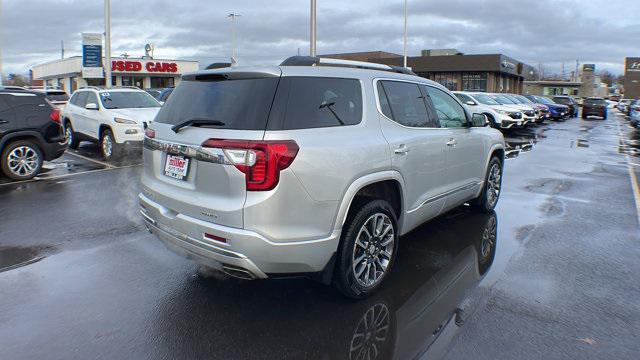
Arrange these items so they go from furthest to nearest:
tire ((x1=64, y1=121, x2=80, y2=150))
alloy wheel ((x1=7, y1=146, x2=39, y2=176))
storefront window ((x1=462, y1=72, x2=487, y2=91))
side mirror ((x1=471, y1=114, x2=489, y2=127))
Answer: storefront window ((x1=462, y1=72, x2=487, y2=91))
tire ((x1=64, y1=121, x2=80, y2=150))
alloy wheel ((x1=7, y1=146, x2=39, y2=176))
side mirror ((x1=471, y1=114, x2=489, y2=127))

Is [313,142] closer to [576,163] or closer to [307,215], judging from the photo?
[307,215]

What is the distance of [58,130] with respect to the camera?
9711mm

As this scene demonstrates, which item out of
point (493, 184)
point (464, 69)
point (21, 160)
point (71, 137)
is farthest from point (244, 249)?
point (464, 69)

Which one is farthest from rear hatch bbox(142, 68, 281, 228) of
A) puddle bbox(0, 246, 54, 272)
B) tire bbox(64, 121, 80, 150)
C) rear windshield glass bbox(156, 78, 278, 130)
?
tire bbox(64, 121, 80, 150)

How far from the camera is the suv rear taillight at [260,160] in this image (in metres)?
3.29

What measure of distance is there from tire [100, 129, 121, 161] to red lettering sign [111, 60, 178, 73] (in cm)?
3664

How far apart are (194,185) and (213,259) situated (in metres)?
0.57

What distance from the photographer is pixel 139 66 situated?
153ft

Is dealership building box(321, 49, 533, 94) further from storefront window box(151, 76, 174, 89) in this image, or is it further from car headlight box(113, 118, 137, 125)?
car headlight box(113, 118, 137, 125)

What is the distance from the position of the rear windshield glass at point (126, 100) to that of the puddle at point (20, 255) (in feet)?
24.8

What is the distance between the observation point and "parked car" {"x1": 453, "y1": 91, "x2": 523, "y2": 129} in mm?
20308

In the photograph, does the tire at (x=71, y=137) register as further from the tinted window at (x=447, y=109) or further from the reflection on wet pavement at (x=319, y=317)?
the tinted window at (x=447, y=109)

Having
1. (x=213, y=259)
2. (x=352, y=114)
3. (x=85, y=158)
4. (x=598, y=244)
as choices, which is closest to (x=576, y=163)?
(x=598, y=244)

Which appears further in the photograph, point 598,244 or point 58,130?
point 58,130
